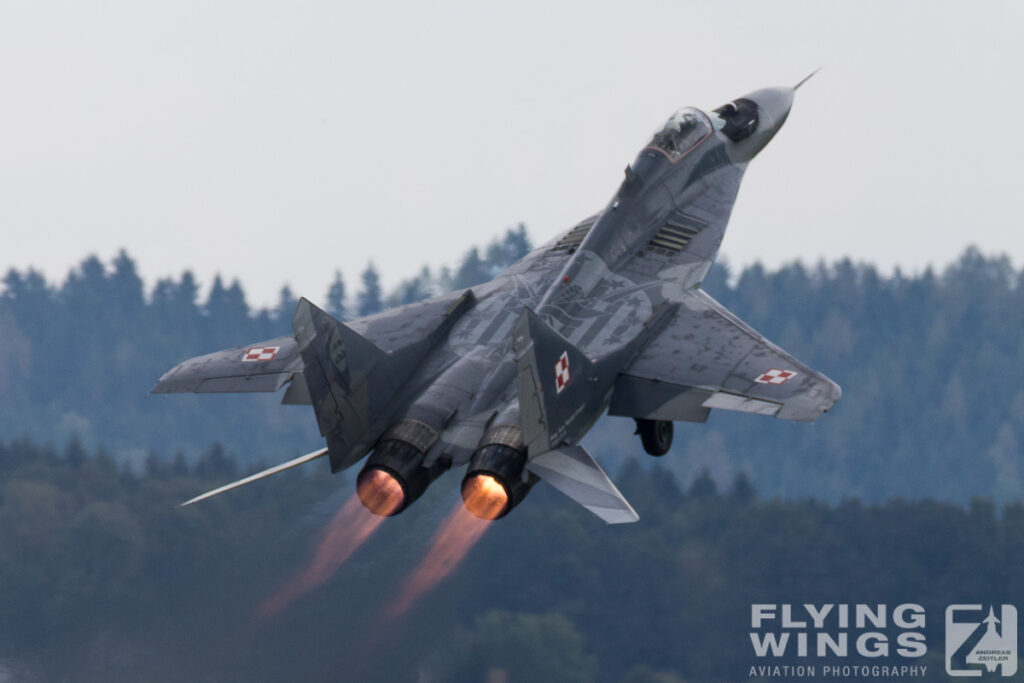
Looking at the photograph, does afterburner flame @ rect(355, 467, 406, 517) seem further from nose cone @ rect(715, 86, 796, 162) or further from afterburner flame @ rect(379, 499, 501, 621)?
Result: nose cone @ rect(715, 86, 796, 162)

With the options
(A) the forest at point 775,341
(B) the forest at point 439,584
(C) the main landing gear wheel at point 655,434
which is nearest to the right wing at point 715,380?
(C) the main landing gear wheel at point 655,434

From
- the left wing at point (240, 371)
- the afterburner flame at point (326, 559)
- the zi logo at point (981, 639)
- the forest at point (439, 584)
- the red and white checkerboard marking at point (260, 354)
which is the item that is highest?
the red and white checkerboard marking at point (260, 354)

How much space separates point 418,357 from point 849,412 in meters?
103

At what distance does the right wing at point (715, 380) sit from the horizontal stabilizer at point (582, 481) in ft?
9.02

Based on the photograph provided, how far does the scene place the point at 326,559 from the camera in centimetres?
3778

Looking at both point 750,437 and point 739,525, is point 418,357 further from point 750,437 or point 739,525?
point 750,437

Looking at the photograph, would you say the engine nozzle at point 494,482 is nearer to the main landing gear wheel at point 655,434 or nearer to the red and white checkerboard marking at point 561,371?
the red and white checkerboard marking at point 561,371

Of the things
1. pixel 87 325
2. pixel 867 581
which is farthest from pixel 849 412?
pixel 87 325

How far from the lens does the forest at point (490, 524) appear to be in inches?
1480

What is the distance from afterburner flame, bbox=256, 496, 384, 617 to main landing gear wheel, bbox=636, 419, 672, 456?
10.7 m

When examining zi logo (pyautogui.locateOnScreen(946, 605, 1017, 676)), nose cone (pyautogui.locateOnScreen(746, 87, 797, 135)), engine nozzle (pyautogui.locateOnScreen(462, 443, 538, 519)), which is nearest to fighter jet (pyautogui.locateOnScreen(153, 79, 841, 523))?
engine nozzle (pyautogui.locateOnScreen(462, 443, 538, 519))

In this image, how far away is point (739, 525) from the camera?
7431 cm

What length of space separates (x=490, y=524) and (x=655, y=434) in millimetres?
26423

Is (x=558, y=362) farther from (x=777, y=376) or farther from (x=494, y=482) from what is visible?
(x=777, y=376)
